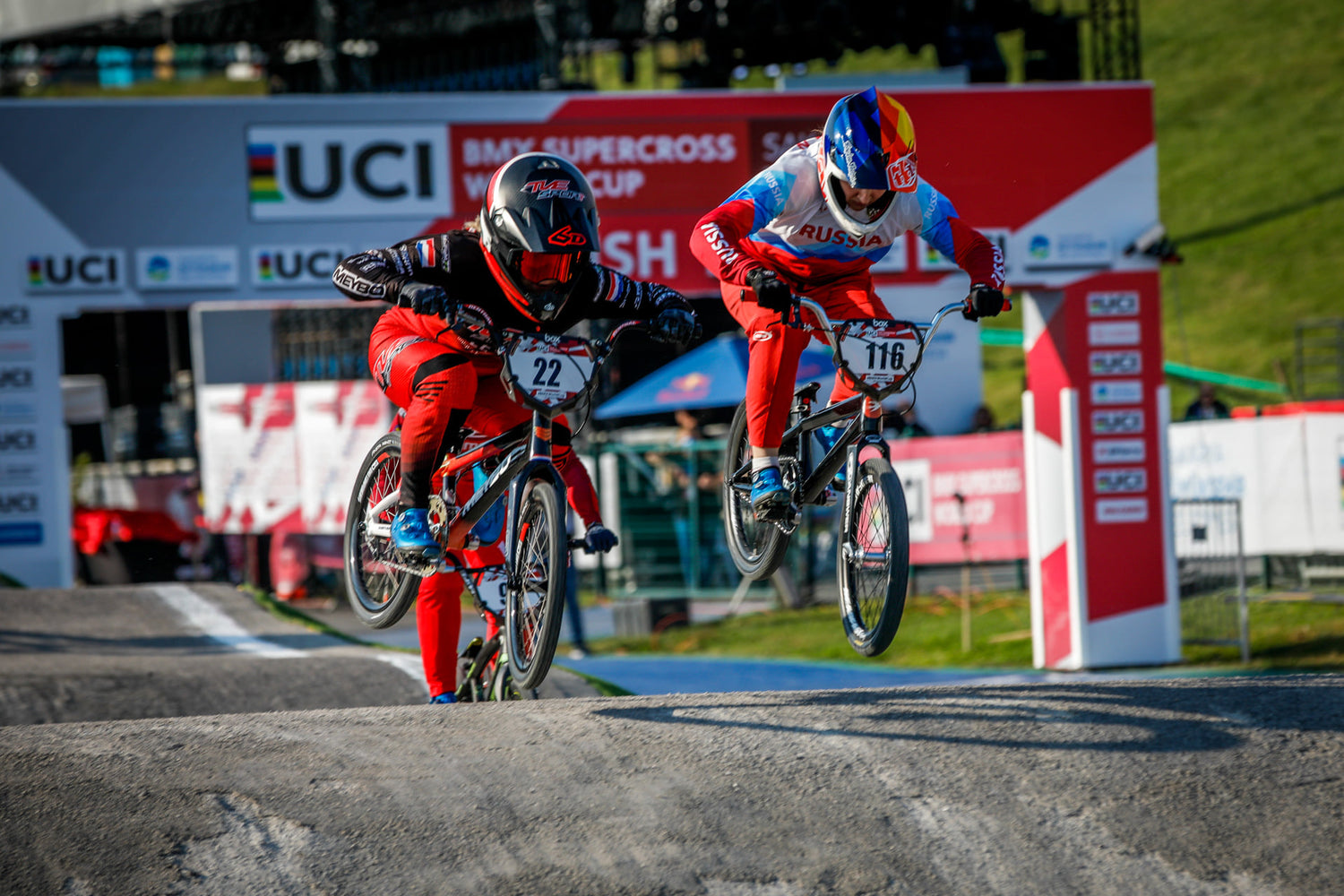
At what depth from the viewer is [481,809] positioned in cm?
436

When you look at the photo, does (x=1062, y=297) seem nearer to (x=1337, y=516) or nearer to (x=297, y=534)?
(x=1337, y=516)

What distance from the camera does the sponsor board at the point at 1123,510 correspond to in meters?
11.6

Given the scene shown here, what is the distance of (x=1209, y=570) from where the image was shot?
12.5 metres

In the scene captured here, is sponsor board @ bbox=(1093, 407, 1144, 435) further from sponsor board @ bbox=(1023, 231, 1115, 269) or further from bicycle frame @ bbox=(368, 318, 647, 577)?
bicycle frame @ bbox=(368, 318, 647, 577)

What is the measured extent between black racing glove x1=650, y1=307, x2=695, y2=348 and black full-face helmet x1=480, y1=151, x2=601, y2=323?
41cm

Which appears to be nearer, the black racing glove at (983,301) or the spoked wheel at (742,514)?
the black racing glove at (983,301)

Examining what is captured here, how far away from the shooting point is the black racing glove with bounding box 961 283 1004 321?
570 centimetres

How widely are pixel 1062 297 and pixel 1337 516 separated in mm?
3496

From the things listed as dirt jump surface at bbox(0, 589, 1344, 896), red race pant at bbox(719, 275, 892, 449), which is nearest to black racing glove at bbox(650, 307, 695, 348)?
red race pant at bbox(719, 275, 892, 449)

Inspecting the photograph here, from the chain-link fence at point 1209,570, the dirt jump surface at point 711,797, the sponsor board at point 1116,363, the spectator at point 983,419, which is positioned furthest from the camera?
the spectator at point 983,419

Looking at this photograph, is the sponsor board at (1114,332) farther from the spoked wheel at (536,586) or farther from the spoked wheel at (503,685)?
the spoked wheel at (536,586)

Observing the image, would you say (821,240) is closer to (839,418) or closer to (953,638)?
(839,418)

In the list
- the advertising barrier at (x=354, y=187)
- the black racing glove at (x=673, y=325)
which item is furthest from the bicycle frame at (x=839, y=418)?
the advertising barrier at (x=354, y=187)

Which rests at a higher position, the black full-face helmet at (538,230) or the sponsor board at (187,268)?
the sponsor board at (187,268)
